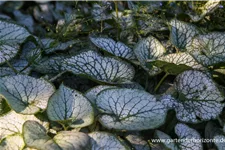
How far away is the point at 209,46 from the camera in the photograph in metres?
1.60

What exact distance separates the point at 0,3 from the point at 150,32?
2.80 feet

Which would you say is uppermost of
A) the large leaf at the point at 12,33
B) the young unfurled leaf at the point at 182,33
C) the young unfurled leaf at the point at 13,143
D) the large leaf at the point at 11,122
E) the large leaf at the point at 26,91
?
the large leaf at the point at 12,33

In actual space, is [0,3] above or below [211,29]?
above

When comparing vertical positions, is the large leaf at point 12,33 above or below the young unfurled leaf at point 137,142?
above

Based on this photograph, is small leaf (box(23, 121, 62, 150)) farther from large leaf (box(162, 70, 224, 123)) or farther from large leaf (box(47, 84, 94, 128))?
large leaf (box(162, 70, 224, 123))

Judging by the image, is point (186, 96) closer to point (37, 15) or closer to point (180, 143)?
point (180, 143)

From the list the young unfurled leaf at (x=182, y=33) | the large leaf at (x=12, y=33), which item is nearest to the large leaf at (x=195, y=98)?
the young unfurled leaf at (x=182, y=33)

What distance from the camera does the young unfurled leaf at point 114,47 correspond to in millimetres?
1567

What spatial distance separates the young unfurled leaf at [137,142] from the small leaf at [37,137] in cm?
29

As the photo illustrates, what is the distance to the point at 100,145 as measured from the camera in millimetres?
1188

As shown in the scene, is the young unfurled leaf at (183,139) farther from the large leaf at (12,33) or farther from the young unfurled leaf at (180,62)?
the large leaf at (12,33)

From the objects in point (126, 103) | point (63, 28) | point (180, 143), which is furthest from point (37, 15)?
point (180, 143)

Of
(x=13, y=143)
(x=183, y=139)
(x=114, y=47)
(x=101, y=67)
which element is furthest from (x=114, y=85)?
(x=13, y=143)

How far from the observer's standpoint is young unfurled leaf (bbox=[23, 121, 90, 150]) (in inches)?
43.7
